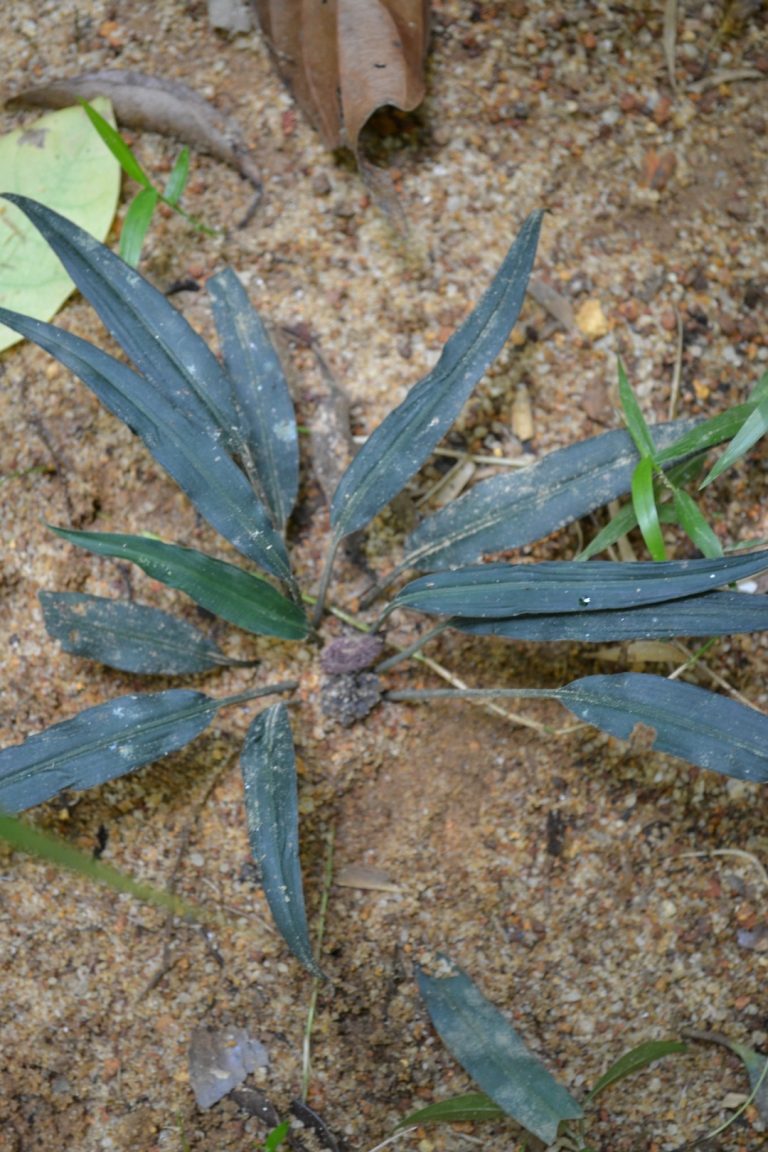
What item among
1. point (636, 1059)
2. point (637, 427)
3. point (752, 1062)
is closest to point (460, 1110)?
point (636, 1059)

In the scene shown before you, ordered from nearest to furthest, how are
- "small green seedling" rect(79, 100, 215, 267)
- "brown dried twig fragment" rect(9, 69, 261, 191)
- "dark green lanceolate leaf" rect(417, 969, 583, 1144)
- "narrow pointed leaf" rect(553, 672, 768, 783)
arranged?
"narrow pointed leaf" rect(553, 672, 768, 783) < "dark green lanceolate leaf" rect(417, 969, 583, 1144) < "small green seedling" rect(79, 100, 215, 267) < "brown dried twig fragment" rect(9, 69, 261, 191)

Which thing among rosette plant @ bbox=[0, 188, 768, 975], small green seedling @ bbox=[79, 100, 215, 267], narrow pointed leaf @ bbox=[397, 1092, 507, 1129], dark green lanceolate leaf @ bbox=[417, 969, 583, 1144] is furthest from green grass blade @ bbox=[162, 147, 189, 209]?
narrow pointed leaf @ bbox=[397, 1092, 507, 1129]

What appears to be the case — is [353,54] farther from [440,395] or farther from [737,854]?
[737,854]

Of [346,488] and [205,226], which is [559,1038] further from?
[205,226]

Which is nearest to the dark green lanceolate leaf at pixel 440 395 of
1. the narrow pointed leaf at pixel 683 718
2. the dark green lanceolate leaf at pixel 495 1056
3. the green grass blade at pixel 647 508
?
the green grass blade at pixel 647 508

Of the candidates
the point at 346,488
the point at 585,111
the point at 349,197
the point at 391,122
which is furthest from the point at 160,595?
the point at 585,111

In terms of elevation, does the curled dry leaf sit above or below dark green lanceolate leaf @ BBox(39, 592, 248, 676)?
above

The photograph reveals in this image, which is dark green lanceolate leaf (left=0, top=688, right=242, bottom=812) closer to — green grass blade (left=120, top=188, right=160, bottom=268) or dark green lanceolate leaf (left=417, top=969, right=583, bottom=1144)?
dark green lanceolate leaf (left=417, top=969, right=583, bottom=1144)
